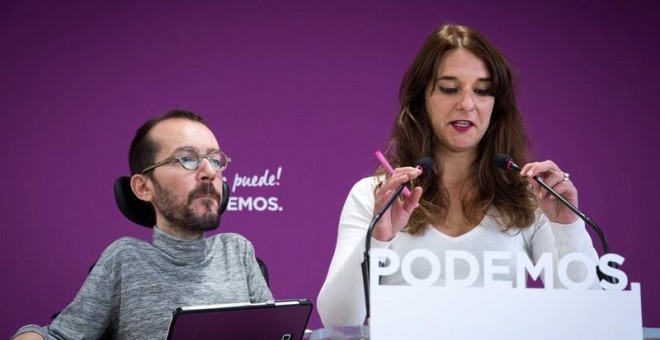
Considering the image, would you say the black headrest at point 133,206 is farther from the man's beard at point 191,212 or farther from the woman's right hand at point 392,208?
the woman's right hand at point 392,208

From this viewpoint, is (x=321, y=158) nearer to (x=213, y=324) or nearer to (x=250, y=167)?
(x=250, y=167)

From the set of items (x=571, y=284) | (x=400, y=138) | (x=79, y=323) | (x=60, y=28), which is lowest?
(x=79, y=323)

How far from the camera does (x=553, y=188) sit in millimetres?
1589

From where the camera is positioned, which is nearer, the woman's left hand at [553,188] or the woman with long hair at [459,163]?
the woman's left hand at [553,188]

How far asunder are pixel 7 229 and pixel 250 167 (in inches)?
38.0

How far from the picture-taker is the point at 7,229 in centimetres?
301

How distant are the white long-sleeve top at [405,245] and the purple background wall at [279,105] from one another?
3.80 ft

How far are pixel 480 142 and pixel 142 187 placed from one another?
91 cm

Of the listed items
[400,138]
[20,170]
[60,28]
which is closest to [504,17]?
[400,138]

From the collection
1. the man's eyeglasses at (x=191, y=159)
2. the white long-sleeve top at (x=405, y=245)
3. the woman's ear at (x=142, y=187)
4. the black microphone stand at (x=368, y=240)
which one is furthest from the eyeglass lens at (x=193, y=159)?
the black microphone stand at (x=368, y=240)

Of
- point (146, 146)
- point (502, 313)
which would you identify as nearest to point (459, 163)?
point (146, 146)

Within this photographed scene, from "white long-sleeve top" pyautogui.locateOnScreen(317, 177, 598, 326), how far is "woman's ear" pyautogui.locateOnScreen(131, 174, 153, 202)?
51 centimetres

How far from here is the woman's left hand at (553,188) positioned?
5.05 feet

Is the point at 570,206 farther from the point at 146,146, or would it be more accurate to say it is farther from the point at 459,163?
the point at 146,146
